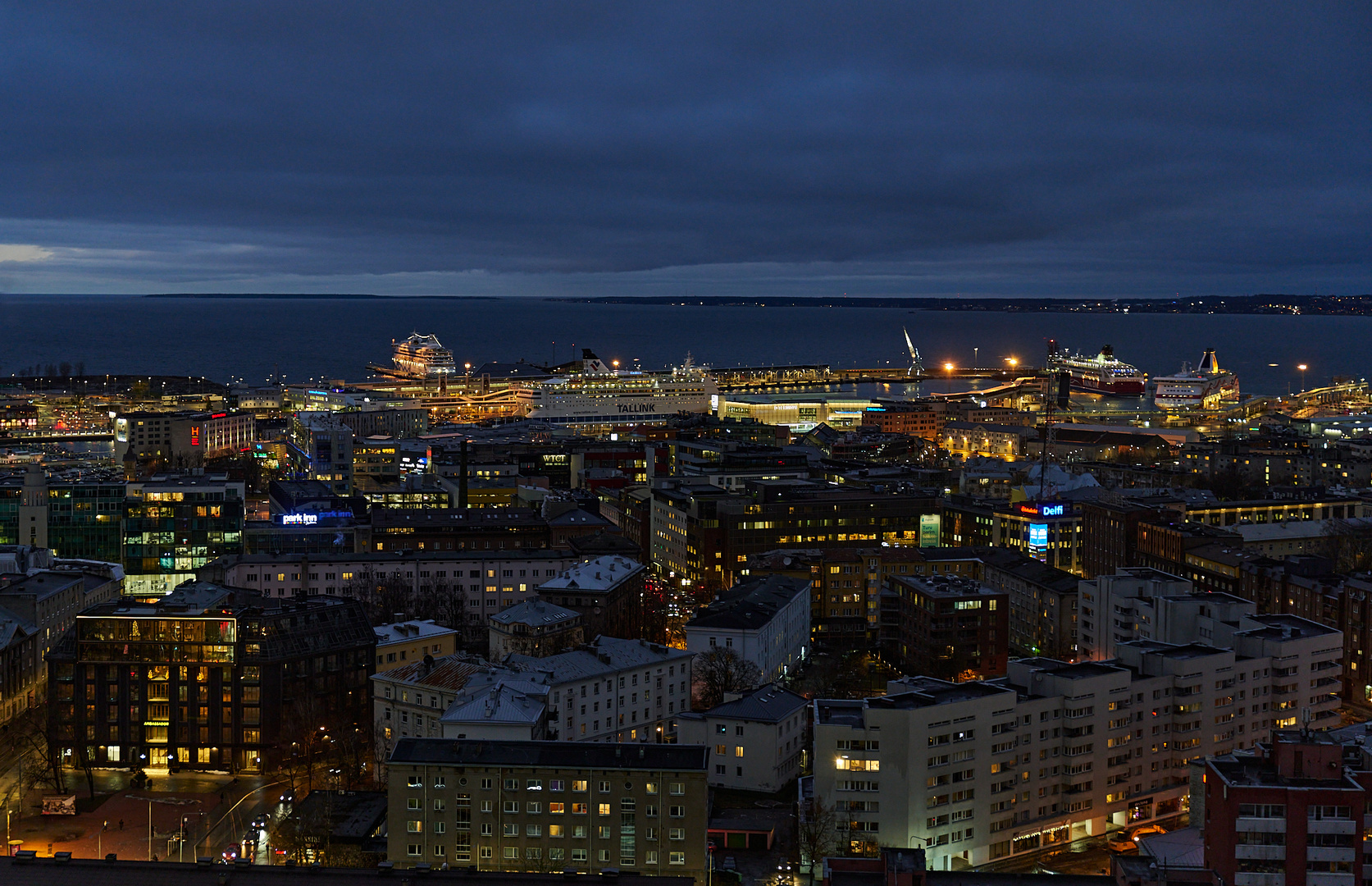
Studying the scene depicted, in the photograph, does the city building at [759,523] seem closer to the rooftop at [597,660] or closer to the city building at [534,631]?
the city building at [534,631]

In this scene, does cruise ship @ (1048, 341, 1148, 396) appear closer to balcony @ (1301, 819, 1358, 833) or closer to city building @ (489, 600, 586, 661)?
city building @ (489, 600, 586, 661)

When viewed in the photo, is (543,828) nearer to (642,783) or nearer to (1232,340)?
(642,783)

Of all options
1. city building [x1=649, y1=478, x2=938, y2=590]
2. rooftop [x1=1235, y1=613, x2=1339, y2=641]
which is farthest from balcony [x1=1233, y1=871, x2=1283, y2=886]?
city building [x1=649, y1=478, x2=938, y2=590]

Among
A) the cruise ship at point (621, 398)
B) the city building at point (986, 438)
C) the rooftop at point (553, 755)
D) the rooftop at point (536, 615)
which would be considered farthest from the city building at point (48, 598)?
the cruise ship at point (621, 398)

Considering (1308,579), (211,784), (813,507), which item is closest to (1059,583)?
(1308,579)

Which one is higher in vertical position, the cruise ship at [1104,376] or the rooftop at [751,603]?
the cruise ship at [1104,376]

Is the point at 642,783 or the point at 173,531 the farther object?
the point at 173,531
